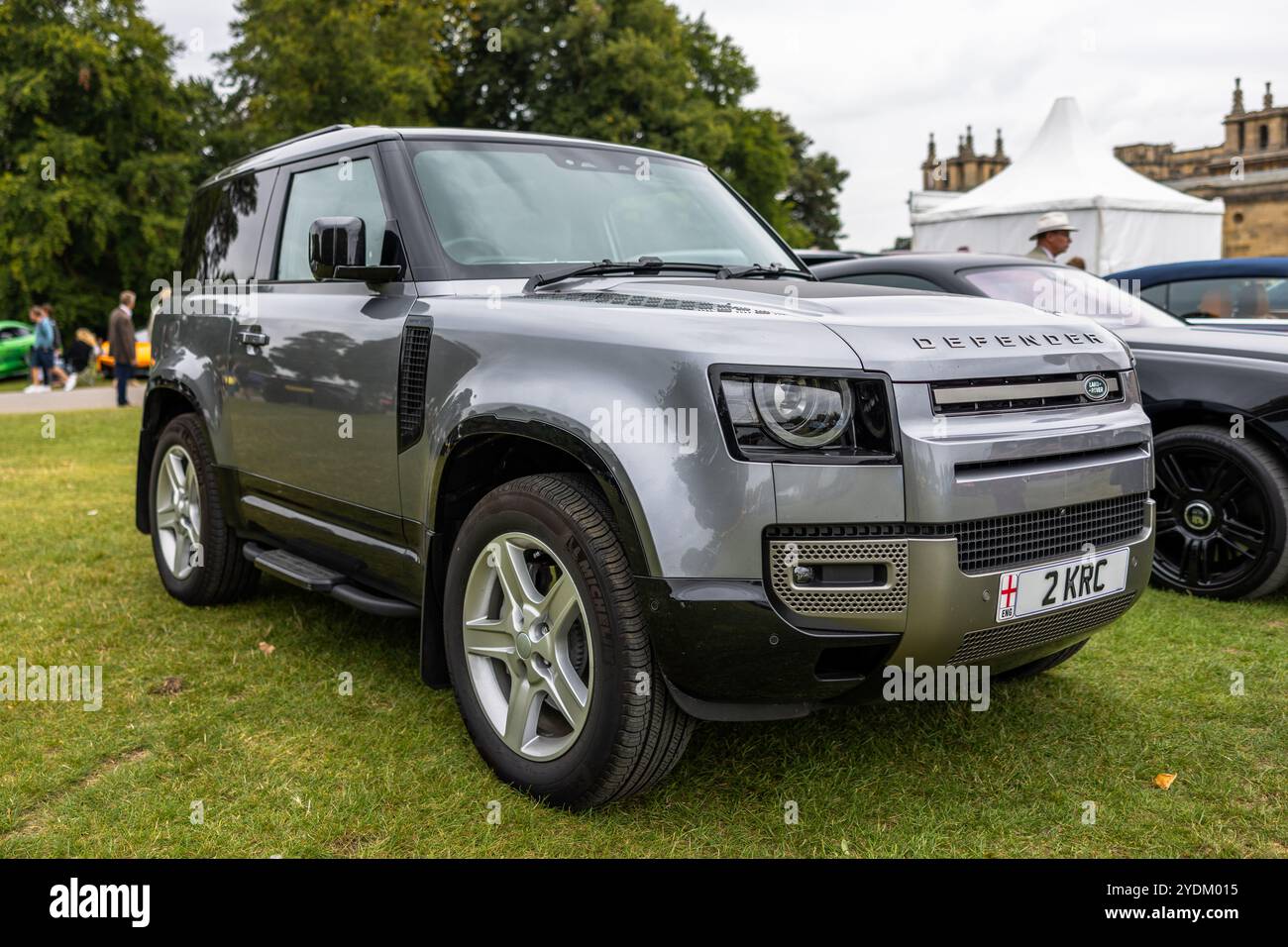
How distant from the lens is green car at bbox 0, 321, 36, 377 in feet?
83.9

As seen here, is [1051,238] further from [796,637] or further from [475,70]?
[475,70]

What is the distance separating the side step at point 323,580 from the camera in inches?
149

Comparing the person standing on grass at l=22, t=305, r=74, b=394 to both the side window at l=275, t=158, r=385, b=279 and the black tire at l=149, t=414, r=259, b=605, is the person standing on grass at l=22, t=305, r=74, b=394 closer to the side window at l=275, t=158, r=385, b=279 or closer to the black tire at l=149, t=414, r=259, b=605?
the black tire at l=149, t=414, r=259, b=605

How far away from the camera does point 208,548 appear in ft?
16.8

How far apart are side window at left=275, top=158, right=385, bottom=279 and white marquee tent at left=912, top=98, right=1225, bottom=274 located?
563 inches

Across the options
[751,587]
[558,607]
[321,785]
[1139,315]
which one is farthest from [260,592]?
[1139,315]

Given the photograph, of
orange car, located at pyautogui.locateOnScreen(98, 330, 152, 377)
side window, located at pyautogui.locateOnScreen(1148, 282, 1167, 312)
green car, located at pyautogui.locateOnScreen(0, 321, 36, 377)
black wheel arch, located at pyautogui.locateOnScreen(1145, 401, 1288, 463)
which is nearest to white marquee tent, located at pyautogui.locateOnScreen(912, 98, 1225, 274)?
side window, located at pyautogui.locateOnScreen(1148, 282, 1167, 312)

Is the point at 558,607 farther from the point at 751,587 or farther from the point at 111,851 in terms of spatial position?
the point at 111,851

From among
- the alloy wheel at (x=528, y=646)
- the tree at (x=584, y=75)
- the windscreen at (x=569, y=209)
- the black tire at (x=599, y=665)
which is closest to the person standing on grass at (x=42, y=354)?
the tree at (x=584, y=75)

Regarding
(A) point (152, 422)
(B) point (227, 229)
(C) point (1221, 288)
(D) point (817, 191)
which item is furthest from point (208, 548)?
(D) point (817, 191)

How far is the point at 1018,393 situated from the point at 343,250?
2.06m

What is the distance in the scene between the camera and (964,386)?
282 centimetres

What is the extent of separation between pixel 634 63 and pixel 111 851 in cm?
3258

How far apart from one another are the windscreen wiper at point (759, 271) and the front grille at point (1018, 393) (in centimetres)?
114
